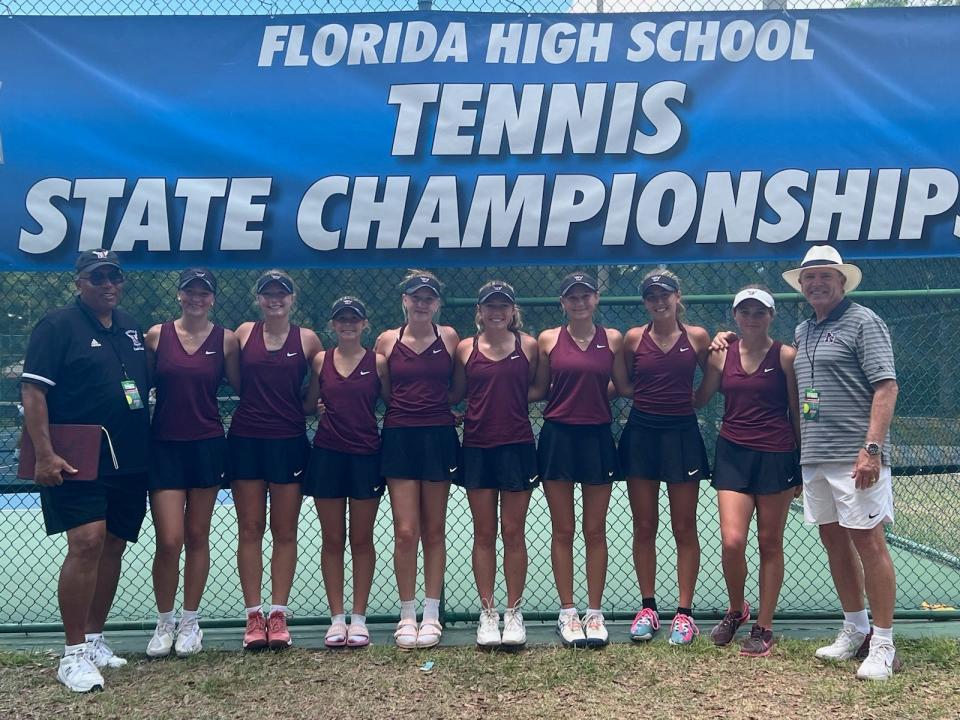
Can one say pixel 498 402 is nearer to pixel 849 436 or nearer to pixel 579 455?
pixel 579 455

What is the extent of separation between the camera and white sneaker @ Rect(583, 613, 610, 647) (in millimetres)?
4016

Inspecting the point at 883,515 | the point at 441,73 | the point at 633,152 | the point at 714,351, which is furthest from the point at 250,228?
the point at 883,515

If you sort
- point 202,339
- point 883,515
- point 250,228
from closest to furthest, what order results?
point 883,515 < point 202,339 < point 250,228

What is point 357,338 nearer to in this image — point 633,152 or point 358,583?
point 358,583

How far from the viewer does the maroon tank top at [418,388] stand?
3.96 metres

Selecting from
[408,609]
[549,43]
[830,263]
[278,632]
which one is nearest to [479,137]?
[549,43]

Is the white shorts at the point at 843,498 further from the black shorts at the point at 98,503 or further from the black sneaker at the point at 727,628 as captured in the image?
the black shorts at the point at 98,503

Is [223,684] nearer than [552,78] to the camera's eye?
Yes

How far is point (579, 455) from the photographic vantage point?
13.0 feet

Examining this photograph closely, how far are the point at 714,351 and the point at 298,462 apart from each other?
7.10 feet

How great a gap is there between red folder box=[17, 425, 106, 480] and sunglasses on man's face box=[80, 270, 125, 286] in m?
0.67

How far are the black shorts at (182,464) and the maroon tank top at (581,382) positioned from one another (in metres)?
1.68

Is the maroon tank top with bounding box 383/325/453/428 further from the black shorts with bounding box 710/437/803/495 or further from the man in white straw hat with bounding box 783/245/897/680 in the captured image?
the man in white straw hat with bounding box 783/245/897/680

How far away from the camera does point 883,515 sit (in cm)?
358
